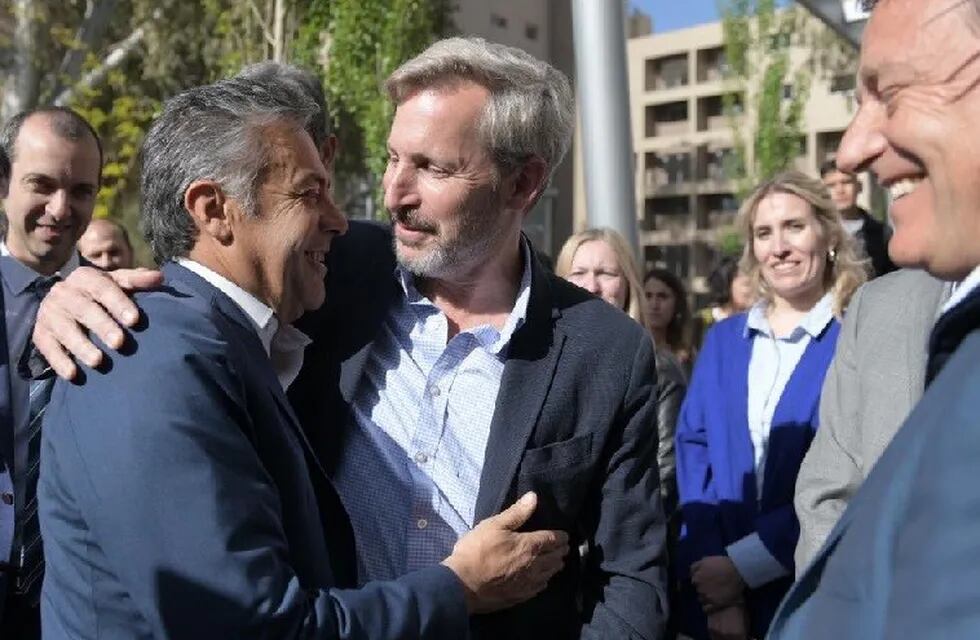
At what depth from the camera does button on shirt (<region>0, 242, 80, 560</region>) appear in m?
3.15

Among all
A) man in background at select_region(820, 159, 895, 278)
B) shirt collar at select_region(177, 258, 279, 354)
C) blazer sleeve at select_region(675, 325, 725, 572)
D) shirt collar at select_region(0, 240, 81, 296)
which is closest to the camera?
shirt collar at select_region(177, 258, 279, 354)

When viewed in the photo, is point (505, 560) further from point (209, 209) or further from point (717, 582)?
point (717, 582)

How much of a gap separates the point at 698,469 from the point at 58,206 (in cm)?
238

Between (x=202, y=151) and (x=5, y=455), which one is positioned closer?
(x=202, y=151)

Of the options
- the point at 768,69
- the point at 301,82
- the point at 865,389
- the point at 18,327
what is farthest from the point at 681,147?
the point at 301,82

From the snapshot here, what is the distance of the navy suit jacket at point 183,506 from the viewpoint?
1.76m

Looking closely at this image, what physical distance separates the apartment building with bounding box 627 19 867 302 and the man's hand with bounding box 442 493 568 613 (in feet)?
185

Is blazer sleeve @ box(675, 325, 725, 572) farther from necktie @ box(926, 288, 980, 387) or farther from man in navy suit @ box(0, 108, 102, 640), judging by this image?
necktie @ box(926, 288, 980, 387)

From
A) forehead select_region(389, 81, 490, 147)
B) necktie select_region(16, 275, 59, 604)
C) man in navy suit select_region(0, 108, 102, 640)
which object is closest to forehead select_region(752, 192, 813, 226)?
forehead select_region(389, 81, 490, 147)

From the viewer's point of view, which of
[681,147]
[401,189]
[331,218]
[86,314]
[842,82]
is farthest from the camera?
[681,147]

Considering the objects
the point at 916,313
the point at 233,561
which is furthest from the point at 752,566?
the point at 233,561

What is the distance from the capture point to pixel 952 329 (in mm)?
1304

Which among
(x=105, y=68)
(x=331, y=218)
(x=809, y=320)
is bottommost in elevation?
(x=809, y=320)

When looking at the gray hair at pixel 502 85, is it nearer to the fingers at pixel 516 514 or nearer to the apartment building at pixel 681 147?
the fingers at pixel 516 514
